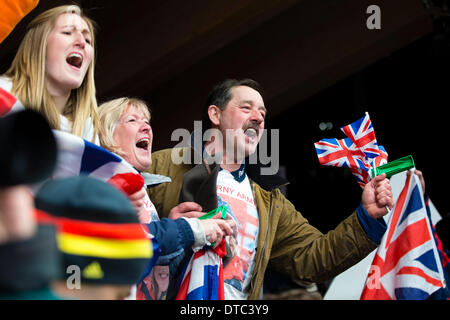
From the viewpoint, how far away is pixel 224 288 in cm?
225

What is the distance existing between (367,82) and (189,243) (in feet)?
15.7

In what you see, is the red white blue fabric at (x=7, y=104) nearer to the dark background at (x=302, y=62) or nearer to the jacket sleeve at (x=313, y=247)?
the jacket sleeve at (x=313, y=247)

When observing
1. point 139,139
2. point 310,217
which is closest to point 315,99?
point 310,217

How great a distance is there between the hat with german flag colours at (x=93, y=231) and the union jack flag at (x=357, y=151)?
159 cm

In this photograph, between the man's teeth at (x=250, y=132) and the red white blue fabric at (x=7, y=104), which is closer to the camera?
the red white blue fabric at (x=7, y=104)

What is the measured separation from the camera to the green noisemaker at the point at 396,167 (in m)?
2.33

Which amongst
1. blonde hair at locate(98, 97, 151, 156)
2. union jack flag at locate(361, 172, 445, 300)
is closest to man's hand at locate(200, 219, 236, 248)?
blonde hair at locate(98, 97, 151, 156)

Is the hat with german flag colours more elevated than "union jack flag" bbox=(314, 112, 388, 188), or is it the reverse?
"union jack flag" bbox=(314, 112, 388, 188)

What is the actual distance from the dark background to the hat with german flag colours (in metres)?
3.54

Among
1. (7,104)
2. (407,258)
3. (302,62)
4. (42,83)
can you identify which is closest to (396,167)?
(407,258)

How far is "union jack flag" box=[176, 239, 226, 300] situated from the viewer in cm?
202

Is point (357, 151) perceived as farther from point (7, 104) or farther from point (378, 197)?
point (7, 104)

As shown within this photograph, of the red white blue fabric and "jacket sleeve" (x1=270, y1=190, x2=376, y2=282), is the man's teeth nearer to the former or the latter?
"jacket sleeve" (x1=270, y1=190, x2=376, y2=282)

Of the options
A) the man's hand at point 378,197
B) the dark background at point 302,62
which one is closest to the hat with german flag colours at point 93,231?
the man's hand at point 378,197
